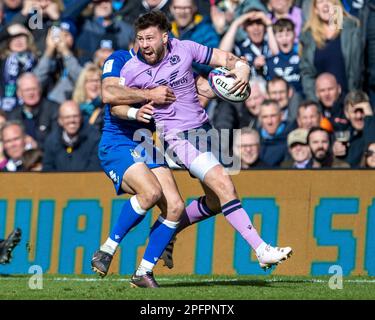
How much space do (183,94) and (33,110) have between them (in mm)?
5745

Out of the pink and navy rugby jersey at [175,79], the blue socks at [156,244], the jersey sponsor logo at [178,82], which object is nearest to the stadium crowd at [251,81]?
the pink and navy rugby jersey at [175,79]

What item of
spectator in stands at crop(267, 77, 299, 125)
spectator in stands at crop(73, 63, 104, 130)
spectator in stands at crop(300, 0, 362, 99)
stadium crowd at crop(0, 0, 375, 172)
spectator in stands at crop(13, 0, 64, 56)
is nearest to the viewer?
stadium crowd at crop(0, 0, 375, 172)

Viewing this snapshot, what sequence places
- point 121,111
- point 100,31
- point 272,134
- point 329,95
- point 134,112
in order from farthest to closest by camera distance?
point 100,31 → point 272,134 → point 329,95 → point 121,111 → point 134,112

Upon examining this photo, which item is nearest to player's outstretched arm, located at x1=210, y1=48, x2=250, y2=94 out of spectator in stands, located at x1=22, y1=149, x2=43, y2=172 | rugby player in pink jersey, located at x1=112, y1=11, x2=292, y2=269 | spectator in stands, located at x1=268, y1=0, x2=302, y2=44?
rugby player in pink jersey, located at x1=112, y1=11, x2=292, y2=269

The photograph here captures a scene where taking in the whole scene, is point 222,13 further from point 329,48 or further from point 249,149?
point 249,149

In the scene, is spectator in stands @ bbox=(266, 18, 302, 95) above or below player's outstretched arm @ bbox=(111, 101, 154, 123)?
above

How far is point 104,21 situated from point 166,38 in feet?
18.5

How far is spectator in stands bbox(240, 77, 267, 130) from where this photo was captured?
15.6 m

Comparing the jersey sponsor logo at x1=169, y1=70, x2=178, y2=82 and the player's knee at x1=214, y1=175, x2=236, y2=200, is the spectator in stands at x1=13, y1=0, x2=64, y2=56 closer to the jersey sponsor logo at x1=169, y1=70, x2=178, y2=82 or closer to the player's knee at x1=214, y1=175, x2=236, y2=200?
the jersey sponsor logo at x1=169, y1=70, x2=178, y2=82

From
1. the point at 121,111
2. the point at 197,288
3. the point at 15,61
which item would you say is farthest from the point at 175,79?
the point at 15,61

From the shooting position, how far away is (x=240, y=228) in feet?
37.7

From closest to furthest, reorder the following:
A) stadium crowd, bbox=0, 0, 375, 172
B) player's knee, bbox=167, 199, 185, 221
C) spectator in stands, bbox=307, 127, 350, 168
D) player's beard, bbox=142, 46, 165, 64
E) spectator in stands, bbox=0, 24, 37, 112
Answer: player's beard, bbox=142, 46, 165, 64
player's knee, bbox=167, 199, 185, 221
spectator in stands, bbox=307, 127, 350, 168
stadium crowd, bbox=0, 0, 375, 172
spectator in stands, bbox=0, 24, 37, 112

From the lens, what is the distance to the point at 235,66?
39.2ft

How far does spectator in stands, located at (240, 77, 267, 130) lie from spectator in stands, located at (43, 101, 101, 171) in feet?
6.42
